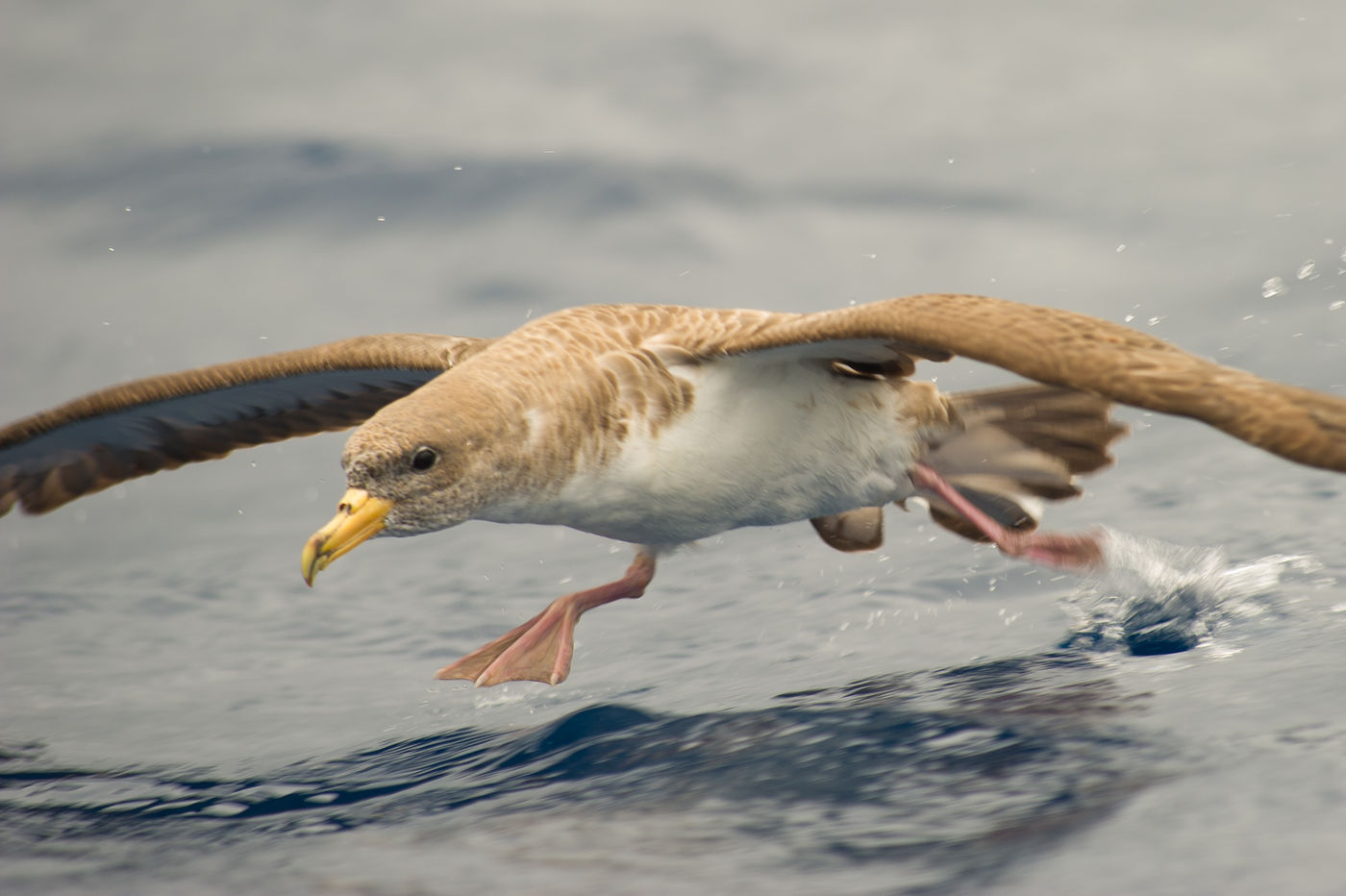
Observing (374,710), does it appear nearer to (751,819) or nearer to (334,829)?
(334,829)

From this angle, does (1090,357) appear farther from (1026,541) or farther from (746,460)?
(1026,541)

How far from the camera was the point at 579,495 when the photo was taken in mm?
6406

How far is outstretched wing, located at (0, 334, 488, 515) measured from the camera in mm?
7906

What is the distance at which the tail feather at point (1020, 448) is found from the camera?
7.56 metres

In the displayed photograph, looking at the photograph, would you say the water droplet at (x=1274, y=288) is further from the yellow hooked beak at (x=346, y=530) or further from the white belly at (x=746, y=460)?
the yellow hooked beak at (x=346, y=530)

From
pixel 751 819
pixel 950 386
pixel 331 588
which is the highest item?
pixel 950 386

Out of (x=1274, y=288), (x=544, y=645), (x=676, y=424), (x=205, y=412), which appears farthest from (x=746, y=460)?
(x=1274, y=288)

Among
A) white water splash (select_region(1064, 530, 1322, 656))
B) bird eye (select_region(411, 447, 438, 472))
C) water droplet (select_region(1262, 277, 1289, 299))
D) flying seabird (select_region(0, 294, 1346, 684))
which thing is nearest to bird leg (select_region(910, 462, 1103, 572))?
flying seabird (select_region(0, 294, 1346, 684))

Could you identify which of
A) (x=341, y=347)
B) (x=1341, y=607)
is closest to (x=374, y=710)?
(x=341, y=347)

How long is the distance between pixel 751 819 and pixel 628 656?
3778mm

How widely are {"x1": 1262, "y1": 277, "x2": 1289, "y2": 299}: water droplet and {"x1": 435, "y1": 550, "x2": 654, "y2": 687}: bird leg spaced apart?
25.9 feet

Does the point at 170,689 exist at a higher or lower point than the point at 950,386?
lower

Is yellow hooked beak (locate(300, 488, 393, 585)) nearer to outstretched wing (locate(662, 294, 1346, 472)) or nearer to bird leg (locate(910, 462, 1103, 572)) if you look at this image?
outstretched wing (locate(662, 294, 1346, 472))

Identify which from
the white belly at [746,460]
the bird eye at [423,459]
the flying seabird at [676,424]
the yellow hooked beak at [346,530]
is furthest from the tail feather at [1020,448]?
the yellow hooked beak at [346,530]
